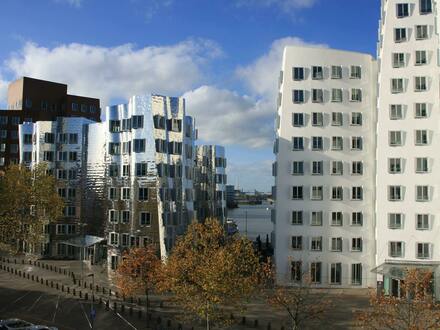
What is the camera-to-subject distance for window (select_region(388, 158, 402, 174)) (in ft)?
204

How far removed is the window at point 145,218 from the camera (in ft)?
236

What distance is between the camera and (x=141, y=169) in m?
72.7

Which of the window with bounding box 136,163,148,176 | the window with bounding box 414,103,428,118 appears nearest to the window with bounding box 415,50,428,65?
the window with bounding box 414,103,428,118

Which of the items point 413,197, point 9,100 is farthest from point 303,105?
point 9,100

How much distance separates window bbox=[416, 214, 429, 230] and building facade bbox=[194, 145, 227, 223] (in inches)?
2146

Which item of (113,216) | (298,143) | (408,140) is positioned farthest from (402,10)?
(113,216)

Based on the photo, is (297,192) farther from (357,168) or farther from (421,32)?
(421,32)

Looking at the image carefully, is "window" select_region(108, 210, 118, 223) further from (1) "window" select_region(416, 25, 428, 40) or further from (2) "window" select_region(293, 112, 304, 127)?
(1) "window" select_region(416, 25, 428, 40)

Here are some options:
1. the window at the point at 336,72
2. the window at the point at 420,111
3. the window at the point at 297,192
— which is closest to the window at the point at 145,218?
the window at the point at 297,192

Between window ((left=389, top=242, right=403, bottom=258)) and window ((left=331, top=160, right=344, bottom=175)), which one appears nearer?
window ((left=389, top=242, right=403, bottom=258))

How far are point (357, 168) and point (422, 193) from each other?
8.98 metres

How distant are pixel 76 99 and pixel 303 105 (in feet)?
257

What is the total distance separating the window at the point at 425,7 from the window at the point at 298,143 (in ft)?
73.3

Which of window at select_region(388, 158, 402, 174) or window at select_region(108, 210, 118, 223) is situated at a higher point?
window at select_region(388, 158, 402, 174)
